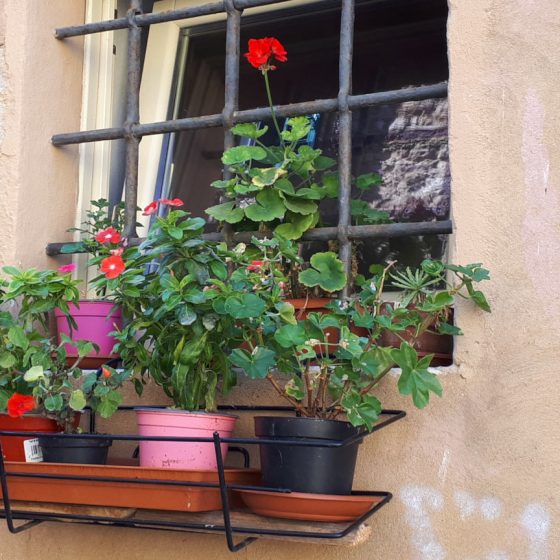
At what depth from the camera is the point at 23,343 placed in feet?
6.18

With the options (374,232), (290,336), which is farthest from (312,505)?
(374,232)

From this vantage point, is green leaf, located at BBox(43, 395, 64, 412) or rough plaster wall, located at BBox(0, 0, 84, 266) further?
rough plaster wall, located at BBox(0, 0, 84, 266)

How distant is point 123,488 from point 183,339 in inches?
11.9

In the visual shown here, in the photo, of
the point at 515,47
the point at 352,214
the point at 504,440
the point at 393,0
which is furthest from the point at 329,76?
the point at 504,440

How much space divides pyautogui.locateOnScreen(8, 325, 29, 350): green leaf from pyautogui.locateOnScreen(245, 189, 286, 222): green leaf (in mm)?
544

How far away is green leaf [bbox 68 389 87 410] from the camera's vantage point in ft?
5.99

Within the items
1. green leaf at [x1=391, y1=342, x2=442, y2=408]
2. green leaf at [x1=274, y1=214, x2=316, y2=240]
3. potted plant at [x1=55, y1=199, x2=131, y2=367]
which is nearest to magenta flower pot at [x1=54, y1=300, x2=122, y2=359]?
potted plant at [x1=55, y1=199, x2=131, y2=367]

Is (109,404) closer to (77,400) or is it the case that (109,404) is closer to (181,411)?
(77,400)

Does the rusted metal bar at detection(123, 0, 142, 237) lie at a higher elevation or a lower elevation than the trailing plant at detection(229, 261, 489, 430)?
higher

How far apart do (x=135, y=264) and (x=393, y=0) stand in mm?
1208

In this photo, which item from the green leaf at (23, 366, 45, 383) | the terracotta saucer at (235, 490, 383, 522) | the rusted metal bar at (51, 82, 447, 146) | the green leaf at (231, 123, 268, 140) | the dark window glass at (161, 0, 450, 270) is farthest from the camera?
the dark window glass at (161, 0, 450, 270)

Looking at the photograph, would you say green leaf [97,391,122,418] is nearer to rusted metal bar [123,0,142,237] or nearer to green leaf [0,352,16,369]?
green leaf [0,352,16,369]

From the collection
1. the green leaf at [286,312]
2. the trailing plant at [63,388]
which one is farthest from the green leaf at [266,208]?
the trailing plant at [63,388]

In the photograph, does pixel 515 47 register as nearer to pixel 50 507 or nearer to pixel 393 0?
pixel 393 0
